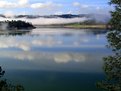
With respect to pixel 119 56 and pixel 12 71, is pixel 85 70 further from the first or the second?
pixel 119 56

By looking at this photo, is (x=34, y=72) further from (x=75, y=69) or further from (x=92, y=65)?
(x=92, y=65)

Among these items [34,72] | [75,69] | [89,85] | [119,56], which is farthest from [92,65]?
[119,56]

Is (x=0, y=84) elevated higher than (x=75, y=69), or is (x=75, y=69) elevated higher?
(x=0, y=84)

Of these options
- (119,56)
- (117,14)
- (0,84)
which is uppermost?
(117,14)

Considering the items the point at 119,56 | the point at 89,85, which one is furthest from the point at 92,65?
the point at 119,56

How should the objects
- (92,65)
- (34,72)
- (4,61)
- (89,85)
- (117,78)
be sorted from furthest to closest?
1. (4,61)
2. (92,65)
3. (34,72)
4. (89,85)
5. (117,78)

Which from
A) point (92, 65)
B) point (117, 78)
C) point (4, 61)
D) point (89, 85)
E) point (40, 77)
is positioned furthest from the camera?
point (4, 61)

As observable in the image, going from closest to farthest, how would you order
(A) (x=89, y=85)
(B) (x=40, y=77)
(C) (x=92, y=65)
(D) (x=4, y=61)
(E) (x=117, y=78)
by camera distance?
1. (E) (x=117, y=78)
2. (A) (x=89, y=85)
3. (B) (x=40, y=77)
4. (C) (x=92, y=65)
5. (D) (x=4, y=61)

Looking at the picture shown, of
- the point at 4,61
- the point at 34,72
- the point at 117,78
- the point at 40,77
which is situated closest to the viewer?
the point at 117,78

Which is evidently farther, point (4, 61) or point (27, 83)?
point (4, 61)

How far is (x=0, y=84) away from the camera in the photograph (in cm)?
1858

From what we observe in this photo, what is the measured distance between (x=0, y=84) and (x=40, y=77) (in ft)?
81.4

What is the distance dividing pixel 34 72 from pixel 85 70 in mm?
7571

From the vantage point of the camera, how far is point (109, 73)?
18172 millimetres
